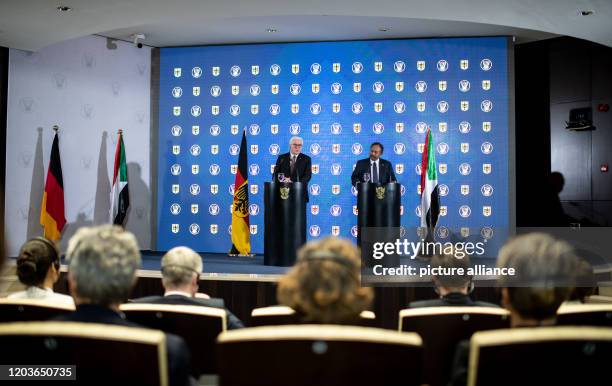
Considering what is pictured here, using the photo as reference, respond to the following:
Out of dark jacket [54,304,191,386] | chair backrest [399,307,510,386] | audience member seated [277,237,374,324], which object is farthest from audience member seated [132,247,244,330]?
audience member seated [277,237,374,324]

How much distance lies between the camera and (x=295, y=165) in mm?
6879

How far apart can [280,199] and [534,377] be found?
14.3ft

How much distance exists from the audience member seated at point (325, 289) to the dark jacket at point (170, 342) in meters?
0.29

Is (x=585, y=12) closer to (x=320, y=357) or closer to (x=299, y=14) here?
(x=299, y=14)

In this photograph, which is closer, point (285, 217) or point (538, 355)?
point (538, 355)

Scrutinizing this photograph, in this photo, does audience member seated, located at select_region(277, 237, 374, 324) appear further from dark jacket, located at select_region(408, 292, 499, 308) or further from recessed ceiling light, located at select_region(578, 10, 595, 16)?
recessed ceiling light, located at select_region(578, 10, 595, 16)

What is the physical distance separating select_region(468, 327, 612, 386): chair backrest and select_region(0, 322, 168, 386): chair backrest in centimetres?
68

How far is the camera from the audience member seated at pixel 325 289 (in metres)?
1.39

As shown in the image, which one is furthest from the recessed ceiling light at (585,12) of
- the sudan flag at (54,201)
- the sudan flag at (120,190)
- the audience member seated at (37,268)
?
the sudan flag at (54,201)

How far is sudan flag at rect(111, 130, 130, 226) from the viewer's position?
7438mm

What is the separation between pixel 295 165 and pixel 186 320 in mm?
4959

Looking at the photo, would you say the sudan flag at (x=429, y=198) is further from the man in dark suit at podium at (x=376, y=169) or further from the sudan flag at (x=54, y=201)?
the sudan flag at (x=54, y=201)

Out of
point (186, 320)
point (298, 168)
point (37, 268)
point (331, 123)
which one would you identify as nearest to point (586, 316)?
point (186, 320)

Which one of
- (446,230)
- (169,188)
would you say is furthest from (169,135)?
(446,230)
